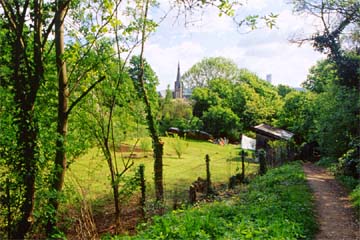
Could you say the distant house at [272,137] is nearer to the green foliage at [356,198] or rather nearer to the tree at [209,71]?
the green foliage at [356,198]

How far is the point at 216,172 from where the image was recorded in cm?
1700

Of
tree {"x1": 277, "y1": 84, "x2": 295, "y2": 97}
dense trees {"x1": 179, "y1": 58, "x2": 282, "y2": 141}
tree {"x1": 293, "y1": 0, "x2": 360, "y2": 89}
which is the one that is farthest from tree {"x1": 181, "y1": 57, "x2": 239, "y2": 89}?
tree {"x1": 293, "y1": 0, "x2": 360, "y2": 89}

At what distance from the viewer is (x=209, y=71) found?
168ft

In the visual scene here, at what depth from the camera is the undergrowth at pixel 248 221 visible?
5.33 metres

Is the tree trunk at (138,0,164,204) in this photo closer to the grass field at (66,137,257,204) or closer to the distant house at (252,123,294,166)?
the grass field at (66,137,257,204)

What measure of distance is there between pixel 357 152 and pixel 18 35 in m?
10.9

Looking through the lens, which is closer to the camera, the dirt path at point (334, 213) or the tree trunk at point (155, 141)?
the dirt path at point (334, 213)

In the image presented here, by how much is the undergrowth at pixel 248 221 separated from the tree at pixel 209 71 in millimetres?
41695

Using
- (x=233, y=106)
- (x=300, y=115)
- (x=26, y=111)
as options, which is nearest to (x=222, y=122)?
(x=233, y=106)

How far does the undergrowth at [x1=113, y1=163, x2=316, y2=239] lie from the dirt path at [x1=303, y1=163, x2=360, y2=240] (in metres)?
0.24

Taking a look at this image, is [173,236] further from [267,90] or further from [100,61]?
[267,90]

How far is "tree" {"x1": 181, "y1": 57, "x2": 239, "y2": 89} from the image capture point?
5059 cm

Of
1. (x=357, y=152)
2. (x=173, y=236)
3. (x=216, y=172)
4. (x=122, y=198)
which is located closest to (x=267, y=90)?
(x=216, y=172)

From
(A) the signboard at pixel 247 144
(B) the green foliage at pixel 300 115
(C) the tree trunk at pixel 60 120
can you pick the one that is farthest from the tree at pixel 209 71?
(C) the tree trunk at pixel 60 120
